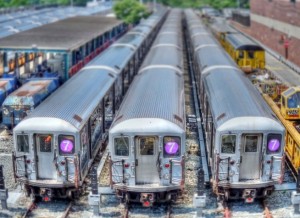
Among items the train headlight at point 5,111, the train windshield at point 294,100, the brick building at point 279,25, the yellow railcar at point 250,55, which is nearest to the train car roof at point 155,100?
the train windshield at point 294,100

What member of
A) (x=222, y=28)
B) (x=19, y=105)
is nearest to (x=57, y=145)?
(x=19, y=105)

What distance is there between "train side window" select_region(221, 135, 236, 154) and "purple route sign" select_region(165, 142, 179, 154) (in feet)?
4.05

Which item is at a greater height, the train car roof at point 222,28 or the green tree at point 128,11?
the green tree at point 128,11

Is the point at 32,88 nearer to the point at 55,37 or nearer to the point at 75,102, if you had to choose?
the point at 75,102

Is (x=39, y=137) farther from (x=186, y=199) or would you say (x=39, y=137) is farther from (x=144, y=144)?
(x=186, y=199)

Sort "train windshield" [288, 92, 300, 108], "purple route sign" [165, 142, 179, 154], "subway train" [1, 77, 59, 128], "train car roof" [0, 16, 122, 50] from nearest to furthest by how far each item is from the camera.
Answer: "purple route sign" [165, 142, 179, 154] → "train windshield" [288, 92, 300, 108] → "subway train" [1, 77, 59, 128] → "train car roof" [0, 16, 122, 50]

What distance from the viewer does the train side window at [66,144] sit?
518 inches

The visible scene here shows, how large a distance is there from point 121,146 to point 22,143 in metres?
2.73

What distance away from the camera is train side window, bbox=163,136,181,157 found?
12.8 meters

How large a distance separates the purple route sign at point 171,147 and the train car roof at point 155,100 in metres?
0.49

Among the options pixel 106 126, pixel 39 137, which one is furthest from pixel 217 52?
pixel 39 137

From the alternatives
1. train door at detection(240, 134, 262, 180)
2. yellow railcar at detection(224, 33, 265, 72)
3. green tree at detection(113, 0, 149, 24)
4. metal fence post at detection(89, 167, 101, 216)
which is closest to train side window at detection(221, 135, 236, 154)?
train door at detection(240, 134, 262, 180)

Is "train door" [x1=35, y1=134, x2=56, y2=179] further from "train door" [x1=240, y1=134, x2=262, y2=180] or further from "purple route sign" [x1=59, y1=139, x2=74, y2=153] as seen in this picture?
"train door" [x1=240, y1=134, x2=262, y2=180]

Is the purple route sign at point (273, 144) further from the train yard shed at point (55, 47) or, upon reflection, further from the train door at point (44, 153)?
the train yard shed at point (55, 47)
